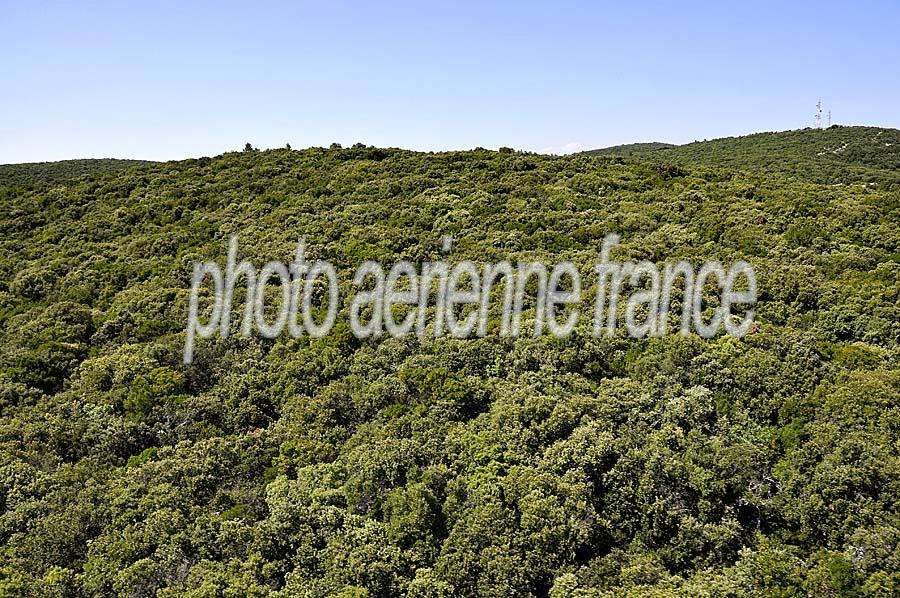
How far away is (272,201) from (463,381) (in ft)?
78.2

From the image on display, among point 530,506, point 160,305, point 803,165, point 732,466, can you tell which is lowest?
point 530,506

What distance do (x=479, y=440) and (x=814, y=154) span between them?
63.2 metres

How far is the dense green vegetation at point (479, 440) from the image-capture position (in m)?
13.4

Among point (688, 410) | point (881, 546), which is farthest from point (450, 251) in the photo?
point (881, 546)

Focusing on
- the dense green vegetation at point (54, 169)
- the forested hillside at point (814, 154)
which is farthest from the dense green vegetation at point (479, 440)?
the dense green vegetation at point (54, 169)

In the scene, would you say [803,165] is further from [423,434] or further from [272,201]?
[423,434]

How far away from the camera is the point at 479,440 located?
1673 centimetres

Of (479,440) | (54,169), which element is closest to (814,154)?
(479,440)

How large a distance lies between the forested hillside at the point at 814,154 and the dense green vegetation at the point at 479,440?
24993 millimetres

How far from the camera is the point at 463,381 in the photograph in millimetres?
19375

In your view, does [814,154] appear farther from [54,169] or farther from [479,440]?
[54,169]

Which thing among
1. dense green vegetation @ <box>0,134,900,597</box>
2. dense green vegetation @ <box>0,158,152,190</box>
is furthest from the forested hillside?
dense green vegetation @ <box>0,158,152,190</box>

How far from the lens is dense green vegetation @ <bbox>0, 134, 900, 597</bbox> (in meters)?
13.4

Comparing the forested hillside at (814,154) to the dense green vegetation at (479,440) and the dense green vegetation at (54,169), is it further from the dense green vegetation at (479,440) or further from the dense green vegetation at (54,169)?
the dense green vegetation at (54,169)
